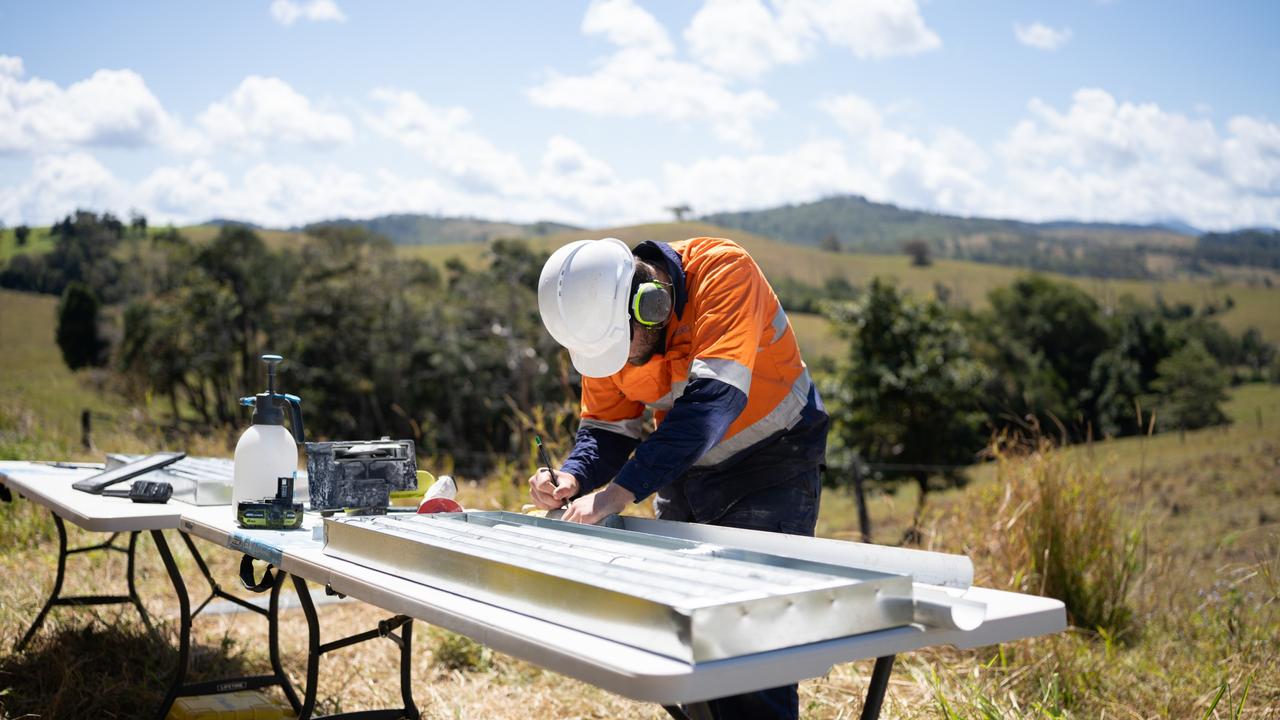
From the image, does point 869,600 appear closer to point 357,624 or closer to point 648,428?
point 648,428

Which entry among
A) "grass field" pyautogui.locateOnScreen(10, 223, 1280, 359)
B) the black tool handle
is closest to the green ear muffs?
the black tool handle

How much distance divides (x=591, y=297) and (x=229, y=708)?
6.33 ft

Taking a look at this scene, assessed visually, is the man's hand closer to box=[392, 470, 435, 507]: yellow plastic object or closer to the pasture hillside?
box=[392, 470, 435, 507]: yellow plastic object

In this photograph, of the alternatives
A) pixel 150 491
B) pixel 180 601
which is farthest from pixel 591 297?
pixel 180 601

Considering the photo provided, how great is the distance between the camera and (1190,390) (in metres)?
46.1

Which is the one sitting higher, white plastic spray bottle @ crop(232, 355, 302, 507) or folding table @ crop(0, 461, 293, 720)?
white plastic spray bottle @ crop(232, 355, 302, 507)

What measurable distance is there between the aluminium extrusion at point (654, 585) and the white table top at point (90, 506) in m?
1.06

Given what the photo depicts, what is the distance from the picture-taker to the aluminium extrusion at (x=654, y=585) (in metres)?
1.14

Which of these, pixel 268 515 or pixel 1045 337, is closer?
pixel 268 515

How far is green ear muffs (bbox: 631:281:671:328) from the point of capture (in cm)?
250

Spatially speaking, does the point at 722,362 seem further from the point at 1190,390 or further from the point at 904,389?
the point at 1190,390

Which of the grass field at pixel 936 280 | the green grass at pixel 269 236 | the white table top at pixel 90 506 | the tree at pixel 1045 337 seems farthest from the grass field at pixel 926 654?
the grass field at pixel 936 280

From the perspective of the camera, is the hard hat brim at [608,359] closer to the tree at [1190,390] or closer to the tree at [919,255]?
the tree at [1190,390]

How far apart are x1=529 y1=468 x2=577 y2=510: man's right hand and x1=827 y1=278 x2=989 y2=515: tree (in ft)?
102
